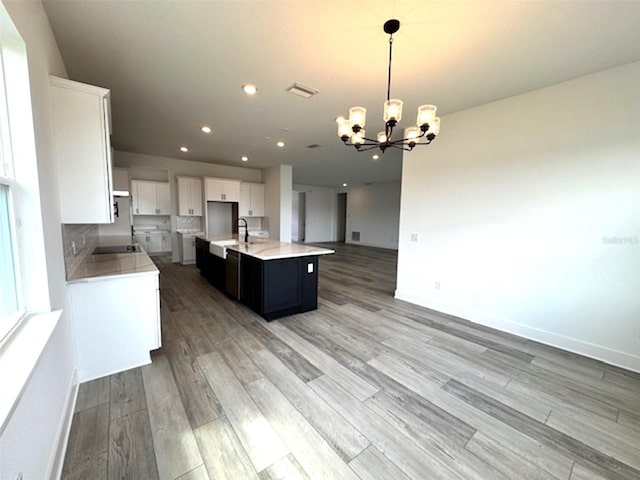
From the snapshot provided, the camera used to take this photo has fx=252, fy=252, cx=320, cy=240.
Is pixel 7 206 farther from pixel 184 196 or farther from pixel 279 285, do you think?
pixel 184 196

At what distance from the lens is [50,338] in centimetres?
131

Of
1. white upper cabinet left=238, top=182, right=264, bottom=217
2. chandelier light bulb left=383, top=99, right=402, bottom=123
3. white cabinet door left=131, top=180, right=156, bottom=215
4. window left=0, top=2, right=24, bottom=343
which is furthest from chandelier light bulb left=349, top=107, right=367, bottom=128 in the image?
white cabinet door left=131, top=180, right=156, bottom=215

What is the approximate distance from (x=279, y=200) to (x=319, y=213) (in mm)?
4951

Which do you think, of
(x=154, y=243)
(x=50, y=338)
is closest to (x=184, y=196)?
(x=154, y=243)

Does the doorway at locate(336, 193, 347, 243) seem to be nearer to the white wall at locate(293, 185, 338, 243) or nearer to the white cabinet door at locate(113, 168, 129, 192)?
the white wall at locate(293, 185, 338, 243)

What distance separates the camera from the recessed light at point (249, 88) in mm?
2730

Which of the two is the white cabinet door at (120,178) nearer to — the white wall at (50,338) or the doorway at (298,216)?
the white wall at (50,338)

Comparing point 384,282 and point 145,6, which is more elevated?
point 145,6

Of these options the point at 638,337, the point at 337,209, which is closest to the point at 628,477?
the point at 638,337

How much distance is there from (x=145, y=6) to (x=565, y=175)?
396cm

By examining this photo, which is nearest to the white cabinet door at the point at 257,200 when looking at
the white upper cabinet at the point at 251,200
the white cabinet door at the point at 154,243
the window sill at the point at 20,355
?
the white upper cabinet at the point at 251,200

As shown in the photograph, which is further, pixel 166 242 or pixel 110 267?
pixel 166 242

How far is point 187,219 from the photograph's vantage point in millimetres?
6844

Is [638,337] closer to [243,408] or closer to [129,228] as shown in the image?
[243,408]
